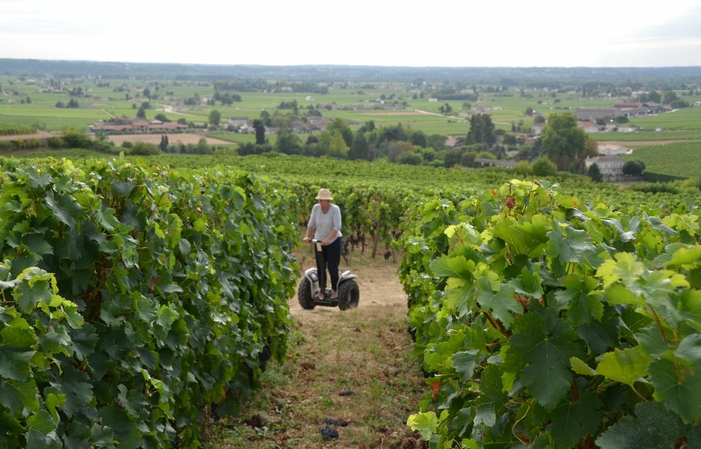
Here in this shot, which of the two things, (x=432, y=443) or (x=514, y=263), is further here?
(x=432, y=443)

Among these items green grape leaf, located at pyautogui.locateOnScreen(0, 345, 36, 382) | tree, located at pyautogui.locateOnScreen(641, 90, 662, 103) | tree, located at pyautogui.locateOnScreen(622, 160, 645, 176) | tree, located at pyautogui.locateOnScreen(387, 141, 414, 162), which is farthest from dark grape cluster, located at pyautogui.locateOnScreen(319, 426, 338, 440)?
tree, located at pyautogui.locateOnScreen(641, 90, 662, 103)

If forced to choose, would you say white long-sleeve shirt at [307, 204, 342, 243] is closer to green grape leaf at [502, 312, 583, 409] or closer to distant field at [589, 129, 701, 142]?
green grape leaf at [502, 312, 583, 409]

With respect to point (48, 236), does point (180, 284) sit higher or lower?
lower

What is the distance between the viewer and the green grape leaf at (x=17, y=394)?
2242mm

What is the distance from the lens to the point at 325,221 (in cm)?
980

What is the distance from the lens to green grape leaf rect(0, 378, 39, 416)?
2.24m

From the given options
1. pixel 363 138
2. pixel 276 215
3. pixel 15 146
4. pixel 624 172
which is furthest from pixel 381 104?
pixel 276 215

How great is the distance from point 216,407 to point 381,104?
190865 millimetres

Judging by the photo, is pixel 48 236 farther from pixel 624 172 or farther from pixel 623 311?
pixel 624 172

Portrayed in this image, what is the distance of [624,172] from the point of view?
71.9 m

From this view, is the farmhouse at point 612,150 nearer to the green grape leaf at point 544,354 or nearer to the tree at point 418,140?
the tree at point 418,140

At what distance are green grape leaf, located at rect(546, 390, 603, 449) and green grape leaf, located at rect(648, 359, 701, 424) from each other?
40 cm

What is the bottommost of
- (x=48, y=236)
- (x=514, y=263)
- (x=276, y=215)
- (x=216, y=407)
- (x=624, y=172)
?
(x=624, y=172)

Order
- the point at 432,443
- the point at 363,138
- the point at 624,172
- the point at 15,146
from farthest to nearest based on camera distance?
the point at 363,138, the point at 624,172, the point at 15,146, the point at 432,443
